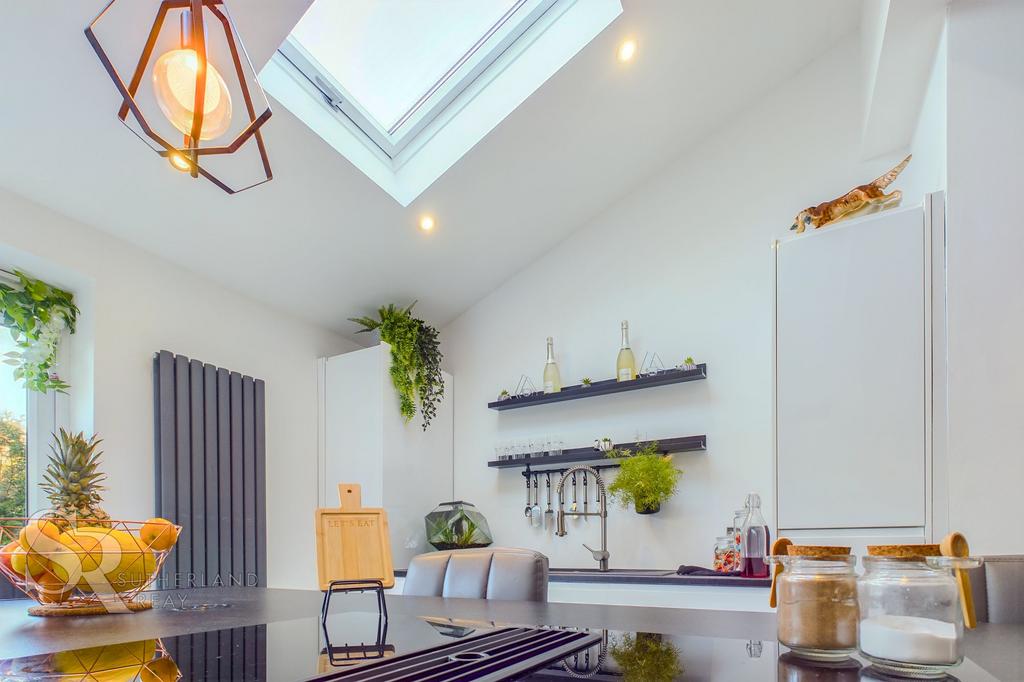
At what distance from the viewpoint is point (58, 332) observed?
9.67 ft

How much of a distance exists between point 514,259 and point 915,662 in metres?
3.74

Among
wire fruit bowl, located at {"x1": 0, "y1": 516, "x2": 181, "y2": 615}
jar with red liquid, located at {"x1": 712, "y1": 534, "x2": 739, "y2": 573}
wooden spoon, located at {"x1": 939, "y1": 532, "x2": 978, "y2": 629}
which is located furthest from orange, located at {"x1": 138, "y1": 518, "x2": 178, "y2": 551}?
jar with red liquid, located at {"x1": 712, "y1": 534, "x2": 739, "y2": 573}

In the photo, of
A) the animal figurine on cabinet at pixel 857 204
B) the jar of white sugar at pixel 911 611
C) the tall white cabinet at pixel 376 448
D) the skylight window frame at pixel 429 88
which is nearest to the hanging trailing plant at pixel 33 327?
the skylight window frame at pixel 429 88

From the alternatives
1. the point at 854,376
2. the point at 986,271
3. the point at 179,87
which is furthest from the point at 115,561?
the point at 986,271

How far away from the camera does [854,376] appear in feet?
7.89

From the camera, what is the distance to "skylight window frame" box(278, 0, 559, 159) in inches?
120

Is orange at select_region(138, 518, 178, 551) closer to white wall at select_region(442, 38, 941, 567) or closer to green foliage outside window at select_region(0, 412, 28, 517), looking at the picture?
green foliage outside window at select_region(0, 412, 28, 517)

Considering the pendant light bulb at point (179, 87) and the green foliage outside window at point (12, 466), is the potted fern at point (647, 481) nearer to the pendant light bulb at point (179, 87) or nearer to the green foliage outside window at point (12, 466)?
the green foliage outside window at point (12, 466)

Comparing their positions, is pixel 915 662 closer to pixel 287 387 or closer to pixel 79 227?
pixel 79 227

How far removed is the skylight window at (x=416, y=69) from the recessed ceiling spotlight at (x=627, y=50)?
168 millimetres

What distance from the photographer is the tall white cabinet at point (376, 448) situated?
386cm

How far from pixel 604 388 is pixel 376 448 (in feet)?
4.01

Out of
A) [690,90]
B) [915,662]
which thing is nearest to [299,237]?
[690,90]

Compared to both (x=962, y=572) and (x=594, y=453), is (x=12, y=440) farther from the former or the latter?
(x=962, y=572)
